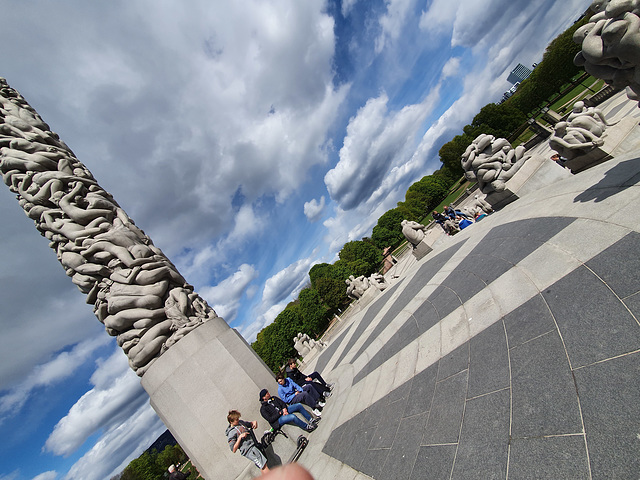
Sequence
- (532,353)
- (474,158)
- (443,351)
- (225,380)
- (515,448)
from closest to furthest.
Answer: (515,448) < (532,353) < (443,351) < (225,380) < (474,158)

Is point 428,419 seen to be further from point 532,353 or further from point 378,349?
point 378,349

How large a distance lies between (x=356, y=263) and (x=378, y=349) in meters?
46.4

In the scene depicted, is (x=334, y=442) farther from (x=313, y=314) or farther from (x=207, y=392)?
(x=313, y=314)

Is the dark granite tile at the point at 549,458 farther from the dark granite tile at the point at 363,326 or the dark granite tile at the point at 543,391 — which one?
the dark granite tile at the point at 363,326

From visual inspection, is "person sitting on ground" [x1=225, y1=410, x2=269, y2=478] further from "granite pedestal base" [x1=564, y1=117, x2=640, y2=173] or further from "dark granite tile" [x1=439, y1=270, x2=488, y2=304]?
"granite pedestal base" [x1=564, y1=117, x2=640, y2=173]

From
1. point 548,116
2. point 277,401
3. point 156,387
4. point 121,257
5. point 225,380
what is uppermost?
point 121,257

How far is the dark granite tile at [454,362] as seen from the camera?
11.8 ft

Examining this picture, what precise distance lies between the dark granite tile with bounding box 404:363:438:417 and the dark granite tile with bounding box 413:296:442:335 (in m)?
1.29

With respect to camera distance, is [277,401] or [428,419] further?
[277,401]

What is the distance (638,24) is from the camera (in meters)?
3.02

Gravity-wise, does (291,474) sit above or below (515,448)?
above

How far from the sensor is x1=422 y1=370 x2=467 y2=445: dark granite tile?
2.92m

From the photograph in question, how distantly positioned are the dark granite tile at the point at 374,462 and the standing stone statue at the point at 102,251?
490 cm

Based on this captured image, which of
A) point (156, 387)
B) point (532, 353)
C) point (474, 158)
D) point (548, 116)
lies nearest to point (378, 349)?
point (532, 353)
